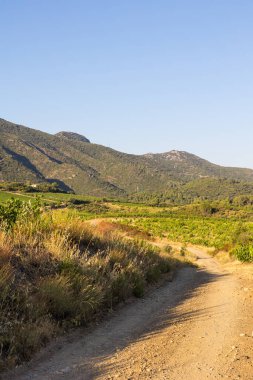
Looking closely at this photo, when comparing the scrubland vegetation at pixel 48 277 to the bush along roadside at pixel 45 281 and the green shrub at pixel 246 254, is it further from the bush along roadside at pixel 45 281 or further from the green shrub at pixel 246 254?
the green shrub at pixel 246 254

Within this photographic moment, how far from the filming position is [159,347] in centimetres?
636

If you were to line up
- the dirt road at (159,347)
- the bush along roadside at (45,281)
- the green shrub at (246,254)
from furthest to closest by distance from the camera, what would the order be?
the green shrub at (246,254) < the bush along roadside at (45,281) < the dirt road at (159,347)

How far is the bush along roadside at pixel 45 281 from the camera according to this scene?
239 inches

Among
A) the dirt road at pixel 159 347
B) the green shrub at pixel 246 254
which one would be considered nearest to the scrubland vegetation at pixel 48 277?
the dirt road at pixel 159 347

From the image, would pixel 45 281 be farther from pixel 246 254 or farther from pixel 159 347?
pixel 246 254

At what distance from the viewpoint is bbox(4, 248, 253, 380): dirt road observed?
524cm

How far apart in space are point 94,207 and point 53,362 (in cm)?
11532

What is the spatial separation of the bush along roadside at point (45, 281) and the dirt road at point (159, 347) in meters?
0.36

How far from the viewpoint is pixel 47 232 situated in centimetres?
1078

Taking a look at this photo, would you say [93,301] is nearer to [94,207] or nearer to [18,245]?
[18,245]

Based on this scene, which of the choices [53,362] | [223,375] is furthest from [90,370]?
[223,375]

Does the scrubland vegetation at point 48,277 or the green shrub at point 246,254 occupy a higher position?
the scrubland vegetation at point 48,277

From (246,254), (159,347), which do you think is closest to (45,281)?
(159,347)

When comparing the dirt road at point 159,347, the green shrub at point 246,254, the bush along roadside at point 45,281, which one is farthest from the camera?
the green shrub at point 246,254
